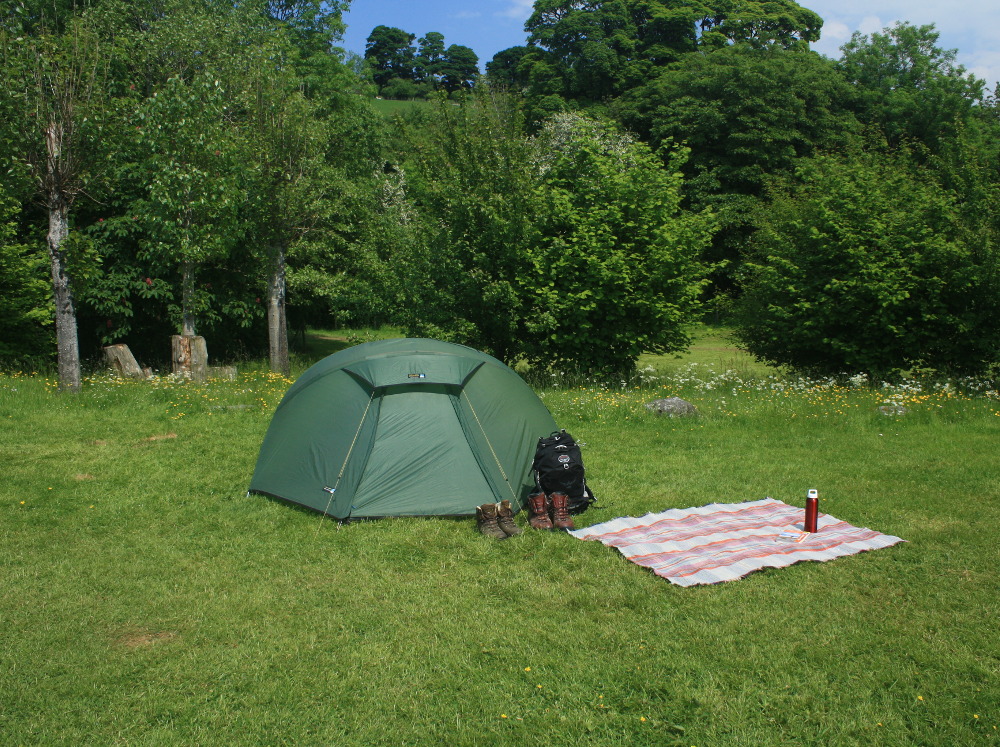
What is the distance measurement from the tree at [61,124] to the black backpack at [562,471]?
8827 mm

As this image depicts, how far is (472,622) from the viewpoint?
15.8ft

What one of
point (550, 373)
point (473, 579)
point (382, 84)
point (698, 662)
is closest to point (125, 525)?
point (473, 579)

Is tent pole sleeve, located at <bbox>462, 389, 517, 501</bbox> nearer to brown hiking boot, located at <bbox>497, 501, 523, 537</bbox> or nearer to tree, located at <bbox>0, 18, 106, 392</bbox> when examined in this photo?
brown hiking boot, located at <bbox>497, 501, 523, 537</bbox>

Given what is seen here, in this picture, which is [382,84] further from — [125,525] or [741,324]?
[125,525]

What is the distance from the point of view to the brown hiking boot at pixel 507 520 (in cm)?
627

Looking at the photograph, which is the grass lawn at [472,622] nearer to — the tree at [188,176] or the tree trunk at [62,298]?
the tree trunk at [62,298]

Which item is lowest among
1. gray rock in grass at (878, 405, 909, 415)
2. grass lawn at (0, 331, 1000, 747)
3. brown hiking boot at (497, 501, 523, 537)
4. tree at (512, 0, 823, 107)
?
grass lawn at (0, 331, 1000, 747)

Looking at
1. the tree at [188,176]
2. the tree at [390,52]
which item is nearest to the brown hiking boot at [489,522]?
the tree at [188,176]

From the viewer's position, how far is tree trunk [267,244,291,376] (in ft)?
54.4

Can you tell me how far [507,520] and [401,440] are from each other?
1186 millimetres

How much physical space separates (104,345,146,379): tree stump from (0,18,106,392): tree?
1978 mm

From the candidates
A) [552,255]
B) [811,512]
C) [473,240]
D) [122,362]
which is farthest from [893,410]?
[122,362]

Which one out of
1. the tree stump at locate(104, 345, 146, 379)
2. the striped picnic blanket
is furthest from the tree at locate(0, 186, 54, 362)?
the striped picnic blanket

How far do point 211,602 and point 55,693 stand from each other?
1.17 meters
